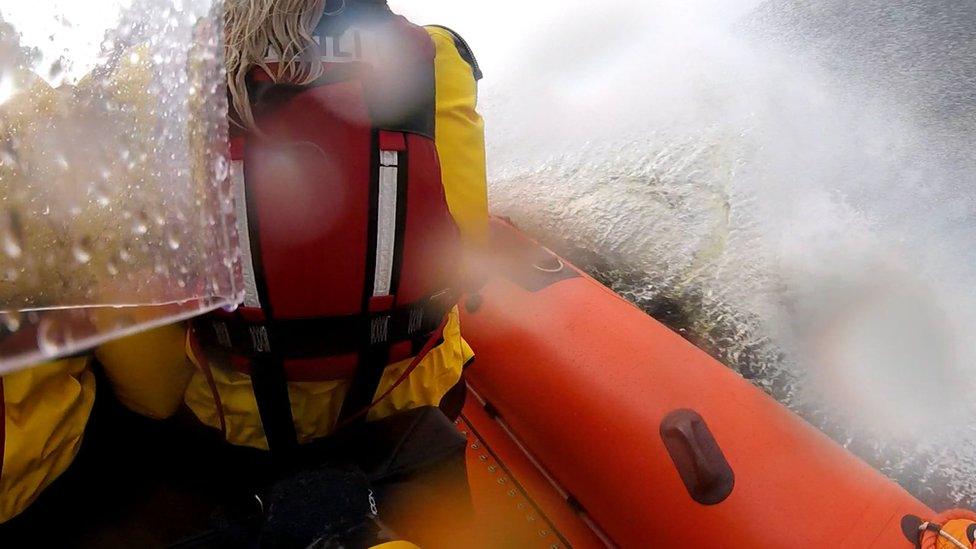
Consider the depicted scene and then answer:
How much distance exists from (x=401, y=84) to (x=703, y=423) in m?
0.92

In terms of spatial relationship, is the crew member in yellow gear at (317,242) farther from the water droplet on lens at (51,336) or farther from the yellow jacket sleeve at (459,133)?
the water droplet on lens at (51,336)

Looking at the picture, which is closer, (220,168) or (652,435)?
(220,168)

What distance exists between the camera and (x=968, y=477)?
185 cm

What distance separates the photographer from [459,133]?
1.04m

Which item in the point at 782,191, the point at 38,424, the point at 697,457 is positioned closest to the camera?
the point at 38,424

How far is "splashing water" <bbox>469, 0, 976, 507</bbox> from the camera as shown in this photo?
214 centimetres

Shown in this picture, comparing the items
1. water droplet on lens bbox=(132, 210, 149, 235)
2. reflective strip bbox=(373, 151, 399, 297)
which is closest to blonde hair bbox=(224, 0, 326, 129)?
reflective strip bbox=(373, 151, 399, 297)

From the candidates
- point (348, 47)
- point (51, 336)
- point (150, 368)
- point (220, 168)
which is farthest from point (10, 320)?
point (150, 368)

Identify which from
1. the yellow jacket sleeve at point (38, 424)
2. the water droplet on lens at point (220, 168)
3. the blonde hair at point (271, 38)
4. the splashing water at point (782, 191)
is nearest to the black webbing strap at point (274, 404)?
the yellow jacket sleeve at point (38, 424)

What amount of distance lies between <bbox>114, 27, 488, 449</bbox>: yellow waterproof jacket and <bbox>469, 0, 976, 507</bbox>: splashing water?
1552mm

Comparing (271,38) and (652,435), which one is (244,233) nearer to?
(271,38)

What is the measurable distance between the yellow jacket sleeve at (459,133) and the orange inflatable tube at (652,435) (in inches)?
23.5

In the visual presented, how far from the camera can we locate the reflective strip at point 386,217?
0.90m

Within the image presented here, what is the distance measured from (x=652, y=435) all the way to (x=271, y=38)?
3.41 feet
